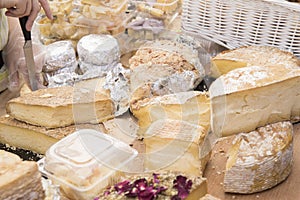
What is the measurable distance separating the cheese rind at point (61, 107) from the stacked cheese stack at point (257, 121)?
38 cm

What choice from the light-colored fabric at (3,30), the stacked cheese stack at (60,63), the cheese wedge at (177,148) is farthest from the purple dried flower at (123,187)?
the light-colored fabric at (3,30)

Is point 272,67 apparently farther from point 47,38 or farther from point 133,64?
point 47,38

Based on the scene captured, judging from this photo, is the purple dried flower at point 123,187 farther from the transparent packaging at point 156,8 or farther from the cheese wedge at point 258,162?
the transparent packaging at point 156,8

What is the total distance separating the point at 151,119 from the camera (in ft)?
5.28

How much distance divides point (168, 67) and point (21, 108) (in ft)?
1.74

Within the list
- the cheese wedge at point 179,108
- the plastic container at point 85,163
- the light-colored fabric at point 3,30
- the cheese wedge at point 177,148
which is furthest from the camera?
the light-colored fabric at point 3,30

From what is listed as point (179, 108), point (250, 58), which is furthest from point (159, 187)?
point (250, 58)

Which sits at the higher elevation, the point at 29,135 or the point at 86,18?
the point at 86,18

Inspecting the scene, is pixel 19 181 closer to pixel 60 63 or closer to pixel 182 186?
pixel 182 186

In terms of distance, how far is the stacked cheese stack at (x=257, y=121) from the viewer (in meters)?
1.38

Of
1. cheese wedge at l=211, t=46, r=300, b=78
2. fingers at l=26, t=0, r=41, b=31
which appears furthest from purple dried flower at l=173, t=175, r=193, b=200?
fingers at l=26, t=0, r=41, b=31

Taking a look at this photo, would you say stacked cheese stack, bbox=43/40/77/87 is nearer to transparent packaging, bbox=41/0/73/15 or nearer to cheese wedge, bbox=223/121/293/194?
transparent packaging, bbox=41/0/73/15

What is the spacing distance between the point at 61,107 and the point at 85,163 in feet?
1.06

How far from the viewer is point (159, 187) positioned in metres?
1.21
